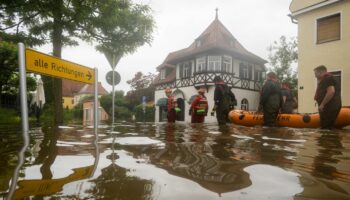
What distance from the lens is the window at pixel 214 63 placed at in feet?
79.9

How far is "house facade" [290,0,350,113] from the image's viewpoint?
12711mm

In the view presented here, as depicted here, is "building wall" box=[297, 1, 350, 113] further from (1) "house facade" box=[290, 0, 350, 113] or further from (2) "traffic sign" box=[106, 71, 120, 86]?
(2) "traffic sign" box=[106, 71, 120, 86]

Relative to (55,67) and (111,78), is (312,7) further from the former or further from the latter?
(55,67)

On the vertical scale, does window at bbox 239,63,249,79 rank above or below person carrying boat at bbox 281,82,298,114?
above

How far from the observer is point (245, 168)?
2004mm

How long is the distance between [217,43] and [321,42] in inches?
467

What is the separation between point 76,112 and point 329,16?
30066 mm

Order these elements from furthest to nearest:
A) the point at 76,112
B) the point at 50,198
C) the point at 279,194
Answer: the point at 76,112
the point at 279,194
the point at 50,198

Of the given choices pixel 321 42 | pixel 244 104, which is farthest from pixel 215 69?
pixel 321 42

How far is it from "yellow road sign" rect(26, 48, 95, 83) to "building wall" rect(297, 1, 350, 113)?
11278 mm

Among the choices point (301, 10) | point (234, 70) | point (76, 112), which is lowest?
point (76, 112)

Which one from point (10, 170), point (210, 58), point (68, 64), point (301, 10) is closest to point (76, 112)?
point (210, 58)

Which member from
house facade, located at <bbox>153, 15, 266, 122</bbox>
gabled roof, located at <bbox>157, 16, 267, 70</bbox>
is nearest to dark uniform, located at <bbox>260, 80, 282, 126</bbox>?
house facade, located at <bbox>153, 15, 266, 122</bbox>

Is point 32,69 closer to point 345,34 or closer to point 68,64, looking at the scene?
point 68,64
